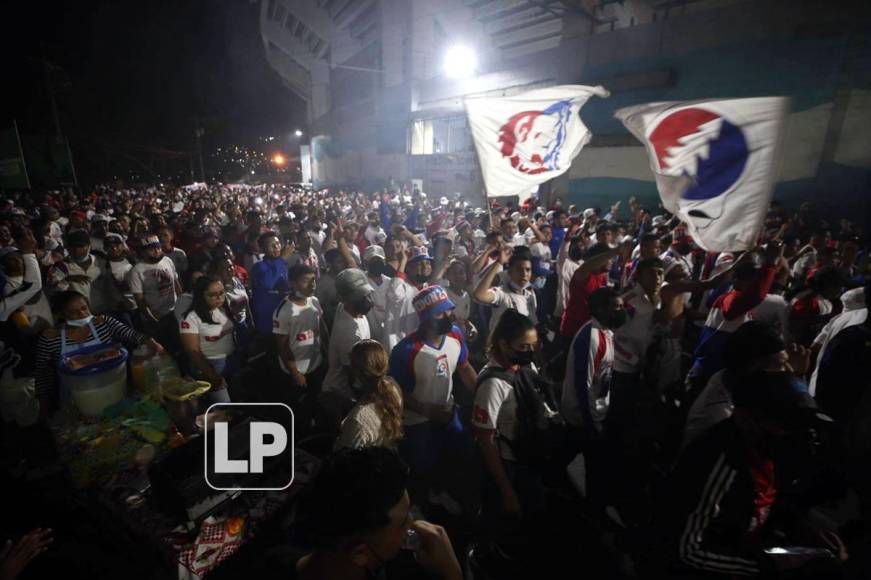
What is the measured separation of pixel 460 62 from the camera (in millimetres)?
26000

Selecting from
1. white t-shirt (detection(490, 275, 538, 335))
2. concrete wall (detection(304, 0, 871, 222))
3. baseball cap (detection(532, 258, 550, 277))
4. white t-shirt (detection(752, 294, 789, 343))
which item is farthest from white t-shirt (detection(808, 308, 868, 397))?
concrete wall (detection(304, 0, 871, 222))

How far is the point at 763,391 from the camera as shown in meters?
1.94

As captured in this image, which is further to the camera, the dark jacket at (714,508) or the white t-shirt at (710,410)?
the white t-shirt at (710,410)

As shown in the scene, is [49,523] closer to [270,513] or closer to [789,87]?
[270,513]

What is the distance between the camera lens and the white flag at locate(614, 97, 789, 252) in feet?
11.5

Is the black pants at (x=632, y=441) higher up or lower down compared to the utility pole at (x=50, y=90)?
lower down

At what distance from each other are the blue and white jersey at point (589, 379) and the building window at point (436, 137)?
84.7 ft

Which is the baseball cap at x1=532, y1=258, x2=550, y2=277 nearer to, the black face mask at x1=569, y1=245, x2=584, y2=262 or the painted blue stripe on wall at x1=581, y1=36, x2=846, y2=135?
the black face mask at x1=569, y1=245, x2=584, y2=262

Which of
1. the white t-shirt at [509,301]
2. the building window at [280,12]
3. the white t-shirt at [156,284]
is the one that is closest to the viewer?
the white t-shirt at [509,301]

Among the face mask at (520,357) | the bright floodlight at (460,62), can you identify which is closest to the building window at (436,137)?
the bright floodlight at (460,62)

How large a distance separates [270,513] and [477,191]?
903 inches

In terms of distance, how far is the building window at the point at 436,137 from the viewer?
2789 centimetres

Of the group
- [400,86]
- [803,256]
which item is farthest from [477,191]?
[803,256]

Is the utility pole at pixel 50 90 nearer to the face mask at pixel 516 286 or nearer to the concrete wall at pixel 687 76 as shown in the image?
the concrete wall at pixel 687 76
